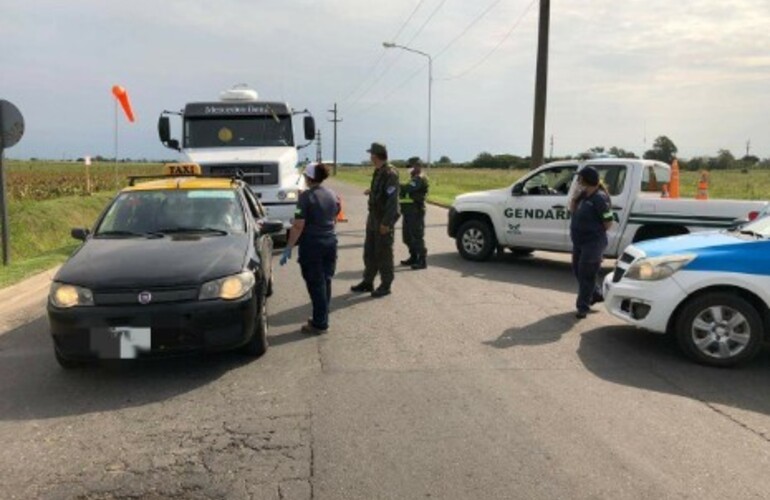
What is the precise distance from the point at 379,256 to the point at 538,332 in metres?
2.58

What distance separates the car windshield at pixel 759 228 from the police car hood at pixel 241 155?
8.93 m

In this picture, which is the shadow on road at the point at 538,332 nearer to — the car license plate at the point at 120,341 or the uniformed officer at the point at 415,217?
the car license plate at the point at 120,341

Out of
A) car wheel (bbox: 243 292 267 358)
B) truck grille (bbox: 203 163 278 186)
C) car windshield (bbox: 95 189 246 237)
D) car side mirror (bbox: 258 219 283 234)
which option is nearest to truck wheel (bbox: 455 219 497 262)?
truck grille (bbox: 203 163 278 186)

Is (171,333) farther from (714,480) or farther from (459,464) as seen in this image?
(714,480)

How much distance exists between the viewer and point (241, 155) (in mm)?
13625

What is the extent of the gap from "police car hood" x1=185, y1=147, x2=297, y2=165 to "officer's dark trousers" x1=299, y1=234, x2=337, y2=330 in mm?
6828

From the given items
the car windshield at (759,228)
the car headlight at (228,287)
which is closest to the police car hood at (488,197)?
the car windshield at (759,228)

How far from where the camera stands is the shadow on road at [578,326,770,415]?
205 inches

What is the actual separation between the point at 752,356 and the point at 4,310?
26.4 ft

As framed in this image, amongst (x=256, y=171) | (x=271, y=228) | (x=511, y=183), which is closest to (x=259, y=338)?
(x=271, y=228)

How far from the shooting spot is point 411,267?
11.3 meters

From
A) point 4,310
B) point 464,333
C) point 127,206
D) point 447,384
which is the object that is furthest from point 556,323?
point 4,310

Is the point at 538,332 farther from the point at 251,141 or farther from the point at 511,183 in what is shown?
the point at 511,183

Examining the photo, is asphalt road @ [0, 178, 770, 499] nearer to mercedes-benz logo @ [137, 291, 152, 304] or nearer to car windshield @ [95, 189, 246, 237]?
mercedes-benz logo @ [137, 291, 152, 304]
